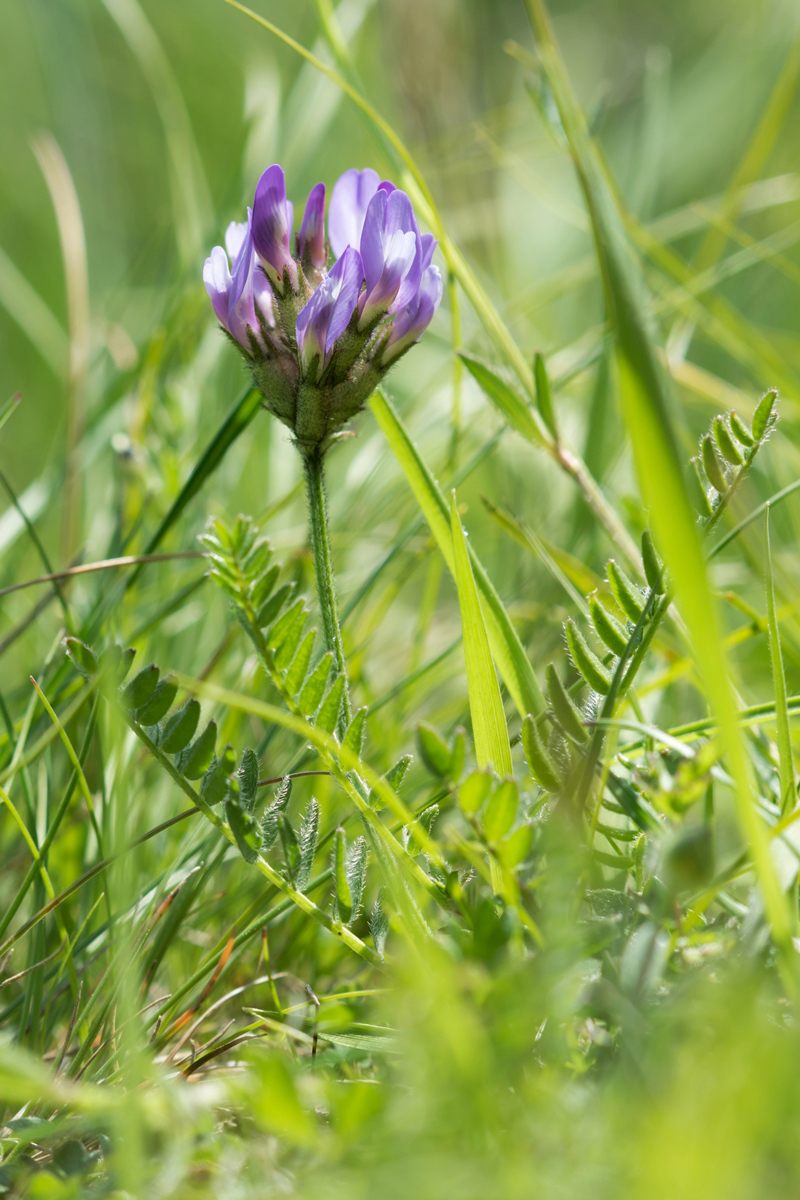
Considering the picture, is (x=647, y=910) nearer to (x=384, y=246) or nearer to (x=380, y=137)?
(x=384, y=246)

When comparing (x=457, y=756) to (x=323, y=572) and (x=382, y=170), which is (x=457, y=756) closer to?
(x=323, y=572)

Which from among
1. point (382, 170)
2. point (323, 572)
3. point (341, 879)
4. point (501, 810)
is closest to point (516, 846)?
point (501, 810)

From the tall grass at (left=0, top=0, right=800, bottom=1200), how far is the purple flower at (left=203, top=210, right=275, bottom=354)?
0.43 feet

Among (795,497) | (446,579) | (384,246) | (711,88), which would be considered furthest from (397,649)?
(711,88)

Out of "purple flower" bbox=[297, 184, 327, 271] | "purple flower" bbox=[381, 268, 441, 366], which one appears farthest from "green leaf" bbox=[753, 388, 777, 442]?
"purple flower" bbox=[297, 184, 327, 271]

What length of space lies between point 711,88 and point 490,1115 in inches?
117

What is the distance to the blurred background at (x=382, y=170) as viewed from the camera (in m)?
1.18

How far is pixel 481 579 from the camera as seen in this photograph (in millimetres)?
662

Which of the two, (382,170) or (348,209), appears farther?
(382,170)

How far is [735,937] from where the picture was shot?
48 centimetres

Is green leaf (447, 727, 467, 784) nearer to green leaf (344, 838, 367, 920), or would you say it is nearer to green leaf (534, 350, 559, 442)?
green leaf (344, 838, 367, 920)

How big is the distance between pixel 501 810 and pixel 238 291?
14.7 inches

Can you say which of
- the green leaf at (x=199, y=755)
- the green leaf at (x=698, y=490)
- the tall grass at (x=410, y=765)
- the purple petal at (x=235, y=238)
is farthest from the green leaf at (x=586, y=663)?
the purple petal at (x=235, y=238)

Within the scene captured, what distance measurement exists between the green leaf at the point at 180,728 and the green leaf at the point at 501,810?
7.7 inches
